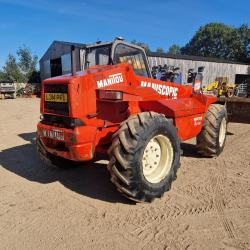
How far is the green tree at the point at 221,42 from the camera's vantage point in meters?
68.6

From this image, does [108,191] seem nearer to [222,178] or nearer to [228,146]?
[222,178]

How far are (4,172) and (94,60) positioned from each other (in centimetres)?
279

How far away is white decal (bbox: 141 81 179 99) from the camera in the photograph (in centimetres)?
562

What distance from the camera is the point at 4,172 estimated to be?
6320 mm

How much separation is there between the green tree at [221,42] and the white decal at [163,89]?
63.9 metres

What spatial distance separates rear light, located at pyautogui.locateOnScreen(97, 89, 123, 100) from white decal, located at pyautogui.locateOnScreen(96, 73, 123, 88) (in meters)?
0.11

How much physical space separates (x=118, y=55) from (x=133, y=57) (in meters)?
0.34

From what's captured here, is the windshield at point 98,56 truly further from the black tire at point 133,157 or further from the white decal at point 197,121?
the white decal at point 197,121

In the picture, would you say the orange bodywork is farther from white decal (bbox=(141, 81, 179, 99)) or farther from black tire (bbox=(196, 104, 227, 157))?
black tire (bbox=(196, 104, 227, 157))

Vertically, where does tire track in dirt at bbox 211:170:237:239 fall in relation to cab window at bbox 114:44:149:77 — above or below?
Result: below

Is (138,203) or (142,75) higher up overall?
(142,75)

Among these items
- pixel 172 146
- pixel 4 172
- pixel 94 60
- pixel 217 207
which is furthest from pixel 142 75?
pixel 4 172

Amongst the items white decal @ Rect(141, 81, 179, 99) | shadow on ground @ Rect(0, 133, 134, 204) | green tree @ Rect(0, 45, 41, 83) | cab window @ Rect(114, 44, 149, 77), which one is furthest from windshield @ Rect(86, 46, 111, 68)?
green tree @ Rect(0, 45, 41, 83)

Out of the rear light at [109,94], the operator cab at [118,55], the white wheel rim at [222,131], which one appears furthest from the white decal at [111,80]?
the white wheel rim at [222,131]
